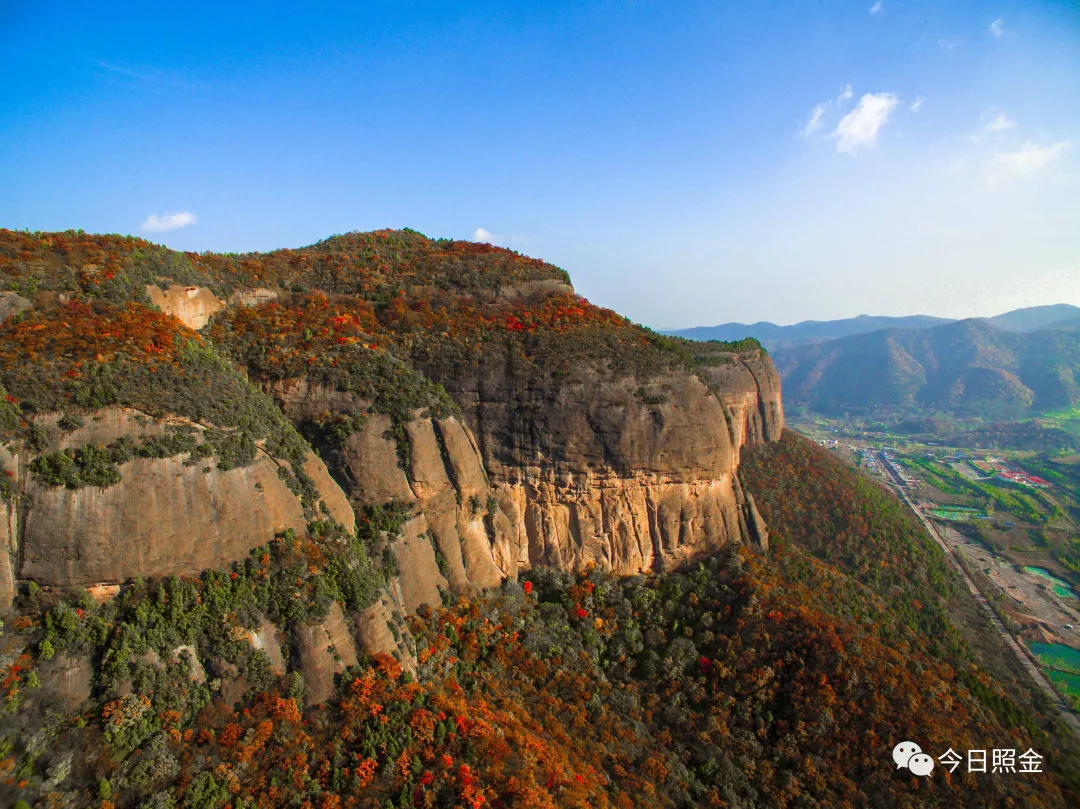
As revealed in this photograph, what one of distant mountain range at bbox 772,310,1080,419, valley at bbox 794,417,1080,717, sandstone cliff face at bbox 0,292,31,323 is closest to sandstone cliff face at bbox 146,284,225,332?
sandstone cliff face at bbox 0,292,31,323

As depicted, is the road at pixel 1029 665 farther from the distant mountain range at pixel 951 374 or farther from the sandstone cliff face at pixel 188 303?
the distant mountain range at pixel 951 374

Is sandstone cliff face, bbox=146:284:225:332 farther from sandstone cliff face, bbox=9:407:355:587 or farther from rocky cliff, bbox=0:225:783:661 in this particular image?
sandstone cliff face, bbox=9:407:355:587

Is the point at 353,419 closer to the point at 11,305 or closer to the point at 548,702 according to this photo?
the point at 11,305

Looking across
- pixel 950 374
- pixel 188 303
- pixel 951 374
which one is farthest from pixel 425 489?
pixel 950 374

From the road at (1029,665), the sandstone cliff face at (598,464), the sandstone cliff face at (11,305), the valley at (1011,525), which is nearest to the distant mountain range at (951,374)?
the valley at (1011,525)

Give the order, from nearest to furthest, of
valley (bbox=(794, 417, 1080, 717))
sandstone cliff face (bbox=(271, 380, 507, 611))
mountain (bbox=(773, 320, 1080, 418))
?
sandstone cliff face (bbox=(271, 380, 507, 611)) → valley (bbox=(794, 417, 1080, 717)) → mountain (bbox=(773, 320, 1080, 418))

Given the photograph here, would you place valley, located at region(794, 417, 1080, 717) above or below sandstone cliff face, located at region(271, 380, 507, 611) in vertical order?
below

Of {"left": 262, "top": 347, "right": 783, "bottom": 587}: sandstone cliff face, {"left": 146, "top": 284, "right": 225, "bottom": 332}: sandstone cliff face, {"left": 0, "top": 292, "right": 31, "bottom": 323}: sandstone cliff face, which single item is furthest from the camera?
{"left": 262, "top": 347, "right": 783, "bottom": 587}: sandstone cliff face
